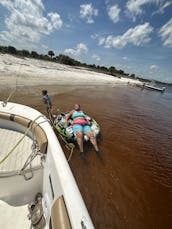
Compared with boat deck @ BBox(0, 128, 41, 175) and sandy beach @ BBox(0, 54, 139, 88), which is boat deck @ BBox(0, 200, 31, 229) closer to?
boat deck @ BBox(0, 128, 41, 175)

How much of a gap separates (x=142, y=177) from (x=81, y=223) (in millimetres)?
3462

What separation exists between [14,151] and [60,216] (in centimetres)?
195

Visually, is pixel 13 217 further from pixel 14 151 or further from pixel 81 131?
pixel 81 131

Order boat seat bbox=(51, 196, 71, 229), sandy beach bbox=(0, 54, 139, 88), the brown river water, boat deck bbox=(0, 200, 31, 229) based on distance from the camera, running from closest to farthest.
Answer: boat seat bbox=(51, 196, 71, 229) < boat deck bbox=(0, 200, 31, 229) < the brown river water < sandy beach bbox=(0, 54, 139, 88)

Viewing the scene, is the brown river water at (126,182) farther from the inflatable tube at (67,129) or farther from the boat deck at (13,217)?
the boat deck at (13,217)

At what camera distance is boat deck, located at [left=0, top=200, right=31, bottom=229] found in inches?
78.2

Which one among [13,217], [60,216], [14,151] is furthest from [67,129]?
[60,216]

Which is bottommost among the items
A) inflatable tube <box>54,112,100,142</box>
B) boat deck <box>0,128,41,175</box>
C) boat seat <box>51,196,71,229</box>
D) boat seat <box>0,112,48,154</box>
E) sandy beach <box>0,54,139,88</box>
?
sandy beach <box>0,54,139,88</box>

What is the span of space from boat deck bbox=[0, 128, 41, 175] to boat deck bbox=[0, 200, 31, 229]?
1.85ft

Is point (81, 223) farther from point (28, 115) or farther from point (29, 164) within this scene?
point (28, 115)

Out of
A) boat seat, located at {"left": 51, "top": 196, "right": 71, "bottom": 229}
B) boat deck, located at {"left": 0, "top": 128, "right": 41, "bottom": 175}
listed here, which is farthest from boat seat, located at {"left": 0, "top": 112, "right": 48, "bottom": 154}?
boat seat, located at {"left": 51, "top": 196, "right": 71, "bottom": 229}

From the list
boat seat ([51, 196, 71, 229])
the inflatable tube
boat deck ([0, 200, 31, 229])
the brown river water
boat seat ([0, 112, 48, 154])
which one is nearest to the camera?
boat seat ([51, 196, 71, 229])

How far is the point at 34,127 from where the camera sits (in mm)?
2730

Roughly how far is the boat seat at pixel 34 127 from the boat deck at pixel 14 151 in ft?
1.15
